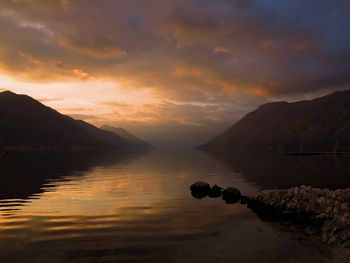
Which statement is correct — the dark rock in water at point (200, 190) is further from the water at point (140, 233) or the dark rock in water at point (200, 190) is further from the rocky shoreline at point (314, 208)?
the rocky shoreline at point (314, 208)

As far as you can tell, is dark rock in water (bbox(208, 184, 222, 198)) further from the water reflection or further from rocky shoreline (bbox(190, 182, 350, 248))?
the water reflection

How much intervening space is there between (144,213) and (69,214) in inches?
330

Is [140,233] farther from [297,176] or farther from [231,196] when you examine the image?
[297,176]

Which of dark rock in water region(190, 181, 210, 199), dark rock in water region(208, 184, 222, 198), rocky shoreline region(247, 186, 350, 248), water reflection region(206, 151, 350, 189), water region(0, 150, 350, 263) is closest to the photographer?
water region(0, 150, 350, 263)

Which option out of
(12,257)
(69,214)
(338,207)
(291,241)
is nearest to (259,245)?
(291,241)

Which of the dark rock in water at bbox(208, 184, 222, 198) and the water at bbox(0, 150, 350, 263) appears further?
the dark rock in water at bbox(208, 184, 222, 198)

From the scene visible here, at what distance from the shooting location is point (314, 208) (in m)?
37.8

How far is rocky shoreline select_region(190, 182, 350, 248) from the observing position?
2908cm

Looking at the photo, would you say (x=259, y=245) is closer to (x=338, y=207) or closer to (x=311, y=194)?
(x=338, y=207)

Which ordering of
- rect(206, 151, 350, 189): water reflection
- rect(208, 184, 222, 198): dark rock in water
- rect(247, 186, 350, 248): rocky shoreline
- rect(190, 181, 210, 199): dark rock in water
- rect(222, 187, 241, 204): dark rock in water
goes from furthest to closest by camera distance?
rect(206, 151, 350, 189): water reflection
rect(190, 181, 210, 199): dark rock in water
rect(208, 184, 222, 198): dark rock in water
rect(222, 187, 241, 204): dark rock in water
rect(247, 186, 350, 248): rocky shoreline

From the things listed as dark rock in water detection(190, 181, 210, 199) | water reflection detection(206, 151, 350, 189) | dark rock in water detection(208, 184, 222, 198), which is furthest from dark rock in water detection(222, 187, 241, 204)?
water reflection detection(206, 151, 350, 189)

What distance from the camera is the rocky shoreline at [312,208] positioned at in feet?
95.4

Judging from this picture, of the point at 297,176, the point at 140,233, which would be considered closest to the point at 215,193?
the point at 140,233

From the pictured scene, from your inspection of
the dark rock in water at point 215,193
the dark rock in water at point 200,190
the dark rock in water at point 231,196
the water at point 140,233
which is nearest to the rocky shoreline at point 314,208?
the water at point 140,233
